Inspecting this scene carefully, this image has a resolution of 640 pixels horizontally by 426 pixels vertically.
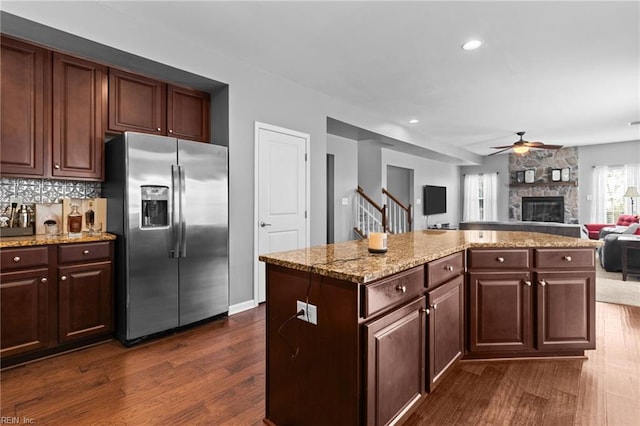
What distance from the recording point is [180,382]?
217 cm

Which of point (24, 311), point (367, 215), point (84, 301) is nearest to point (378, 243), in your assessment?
point (84, 301)

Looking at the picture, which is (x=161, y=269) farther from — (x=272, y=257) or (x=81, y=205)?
(x=272, y=257)

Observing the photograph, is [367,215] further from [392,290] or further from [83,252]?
[392,290]

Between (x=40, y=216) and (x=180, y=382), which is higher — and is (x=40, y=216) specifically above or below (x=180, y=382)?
above

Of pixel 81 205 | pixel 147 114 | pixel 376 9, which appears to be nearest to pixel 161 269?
pixel 81 205

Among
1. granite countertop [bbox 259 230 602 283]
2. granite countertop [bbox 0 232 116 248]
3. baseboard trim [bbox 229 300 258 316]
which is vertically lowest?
baseboard trim [bbox 229 300 258 316]

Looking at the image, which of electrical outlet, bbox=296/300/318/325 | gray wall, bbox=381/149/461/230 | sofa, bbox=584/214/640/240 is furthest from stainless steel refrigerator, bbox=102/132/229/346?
sofa, bbox=584/214/640/240

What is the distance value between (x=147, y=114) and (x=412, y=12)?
8.24 ft

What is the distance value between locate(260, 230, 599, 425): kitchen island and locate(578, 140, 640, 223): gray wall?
27.6 ft

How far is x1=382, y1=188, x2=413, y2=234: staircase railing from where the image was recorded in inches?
282

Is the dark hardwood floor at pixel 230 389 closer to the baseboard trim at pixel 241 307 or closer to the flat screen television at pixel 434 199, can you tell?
the baseboard trim at pixel 241 307

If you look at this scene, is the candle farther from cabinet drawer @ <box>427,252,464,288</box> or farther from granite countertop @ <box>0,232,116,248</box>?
granite countertop @ <box>0,232,116,248</box>

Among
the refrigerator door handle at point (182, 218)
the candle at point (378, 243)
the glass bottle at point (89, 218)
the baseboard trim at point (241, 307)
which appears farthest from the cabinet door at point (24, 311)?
the candle at point (378, 243)

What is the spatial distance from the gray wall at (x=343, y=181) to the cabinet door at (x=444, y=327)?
3952 millimetres
